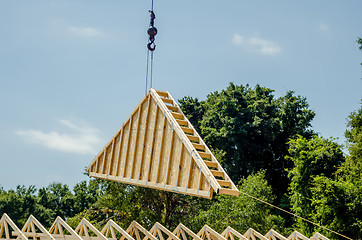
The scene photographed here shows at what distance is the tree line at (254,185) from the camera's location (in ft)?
79.4

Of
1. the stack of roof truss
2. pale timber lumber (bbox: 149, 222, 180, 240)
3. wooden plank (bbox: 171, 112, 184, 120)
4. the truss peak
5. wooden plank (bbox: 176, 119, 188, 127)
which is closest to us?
the truss peak

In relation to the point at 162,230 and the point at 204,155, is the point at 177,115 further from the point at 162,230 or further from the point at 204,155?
the point at 162,230

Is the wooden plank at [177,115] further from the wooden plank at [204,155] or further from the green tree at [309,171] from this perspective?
the green tree at [309,171]

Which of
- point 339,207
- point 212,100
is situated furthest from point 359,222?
point 212,100

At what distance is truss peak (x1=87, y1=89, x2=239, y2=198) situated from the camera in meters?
10.4

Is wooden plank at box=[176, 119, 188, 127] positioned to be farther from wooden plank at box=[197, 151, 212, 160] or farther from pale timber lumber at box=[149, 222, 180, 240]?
pale timber lumber at box=[149, 222, 180, 240]

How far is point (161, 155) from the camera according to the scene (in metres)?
11.8

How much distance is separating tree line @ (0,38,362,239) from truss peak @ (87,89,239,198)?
34.6ft

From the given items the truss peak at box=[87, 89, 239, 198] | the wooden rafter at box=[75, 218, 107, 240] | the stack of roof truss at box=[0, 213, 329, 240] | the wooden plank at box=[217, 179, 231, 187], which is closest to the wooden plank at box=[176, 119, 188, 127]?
the truss peak at box=[87, 89, 239, 198]

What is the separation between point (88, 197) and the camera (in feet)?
132

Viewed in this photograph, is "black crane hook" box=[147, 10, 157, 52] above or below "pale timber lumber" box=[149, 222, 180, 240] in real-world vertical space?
above

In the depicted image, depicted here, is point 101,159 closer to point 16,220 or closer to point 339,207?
point 339,207

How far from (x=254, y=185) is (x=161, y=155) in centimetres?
1528

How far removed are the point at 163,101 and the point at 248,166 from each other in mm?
21290
